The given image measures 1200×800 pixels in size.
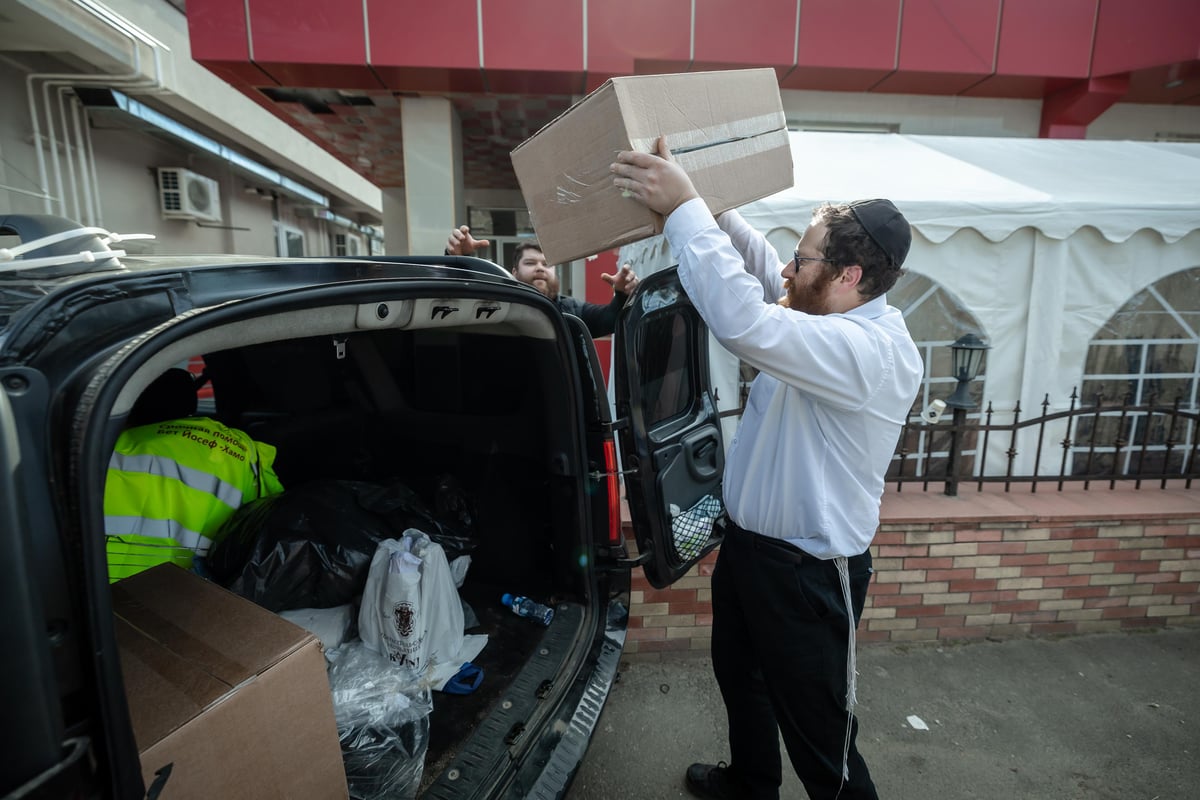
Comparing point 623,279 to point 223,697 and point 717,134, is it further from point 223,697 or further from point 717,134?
point 223,697

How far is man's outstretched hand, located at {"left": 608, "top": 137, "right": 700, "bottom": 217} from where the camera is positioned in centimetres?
144

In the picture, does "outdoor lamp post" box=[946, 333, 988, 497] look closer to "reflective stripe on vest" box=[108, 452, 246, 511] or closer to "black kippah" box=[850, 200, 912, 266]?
→ "black kippah" box=[850, 200, 912, 266]

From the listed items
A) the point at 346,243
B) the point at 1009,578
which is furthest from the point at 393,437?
the point at 346,243

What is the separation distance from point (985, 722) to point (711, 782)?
131cm

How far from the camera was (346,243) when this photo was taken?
2111 cm

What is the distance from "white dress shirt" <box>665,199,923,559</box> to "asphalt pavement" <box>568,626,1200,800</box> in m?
1.05

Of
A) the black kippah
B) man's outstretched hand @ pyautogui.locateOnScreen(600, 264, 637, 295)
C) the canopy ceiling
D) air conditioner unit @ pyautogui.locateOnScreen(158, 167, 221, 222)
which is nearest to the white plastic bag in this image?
man's outstretched hand @ pyautogui.locateOnScreen(600, 264, 637, 295)

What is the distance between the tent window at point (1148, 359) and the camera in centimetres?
456

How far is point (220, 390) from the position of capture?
3.28 metres

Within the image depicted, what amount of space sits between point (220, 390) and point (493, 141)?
21.1 feet

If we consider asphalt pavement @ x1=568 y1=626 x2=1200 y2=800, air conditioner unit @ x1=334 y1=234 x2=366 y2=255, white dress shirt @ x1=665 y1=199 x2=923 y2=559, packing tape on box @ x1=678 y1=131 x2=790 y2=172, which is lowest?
asphalt pavement @ x1=568 y1=626 x2=1200 y2=800

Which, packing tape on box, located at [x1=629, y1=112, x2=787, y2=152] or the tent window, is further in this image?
the tent window

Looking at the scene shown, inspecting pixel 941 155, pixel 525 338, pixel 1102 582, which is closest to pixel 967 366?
pixel 1102 582

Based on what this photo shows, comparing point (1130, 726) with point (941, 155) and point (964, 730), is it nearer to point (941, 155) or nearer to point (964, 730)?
point (964, 730)
